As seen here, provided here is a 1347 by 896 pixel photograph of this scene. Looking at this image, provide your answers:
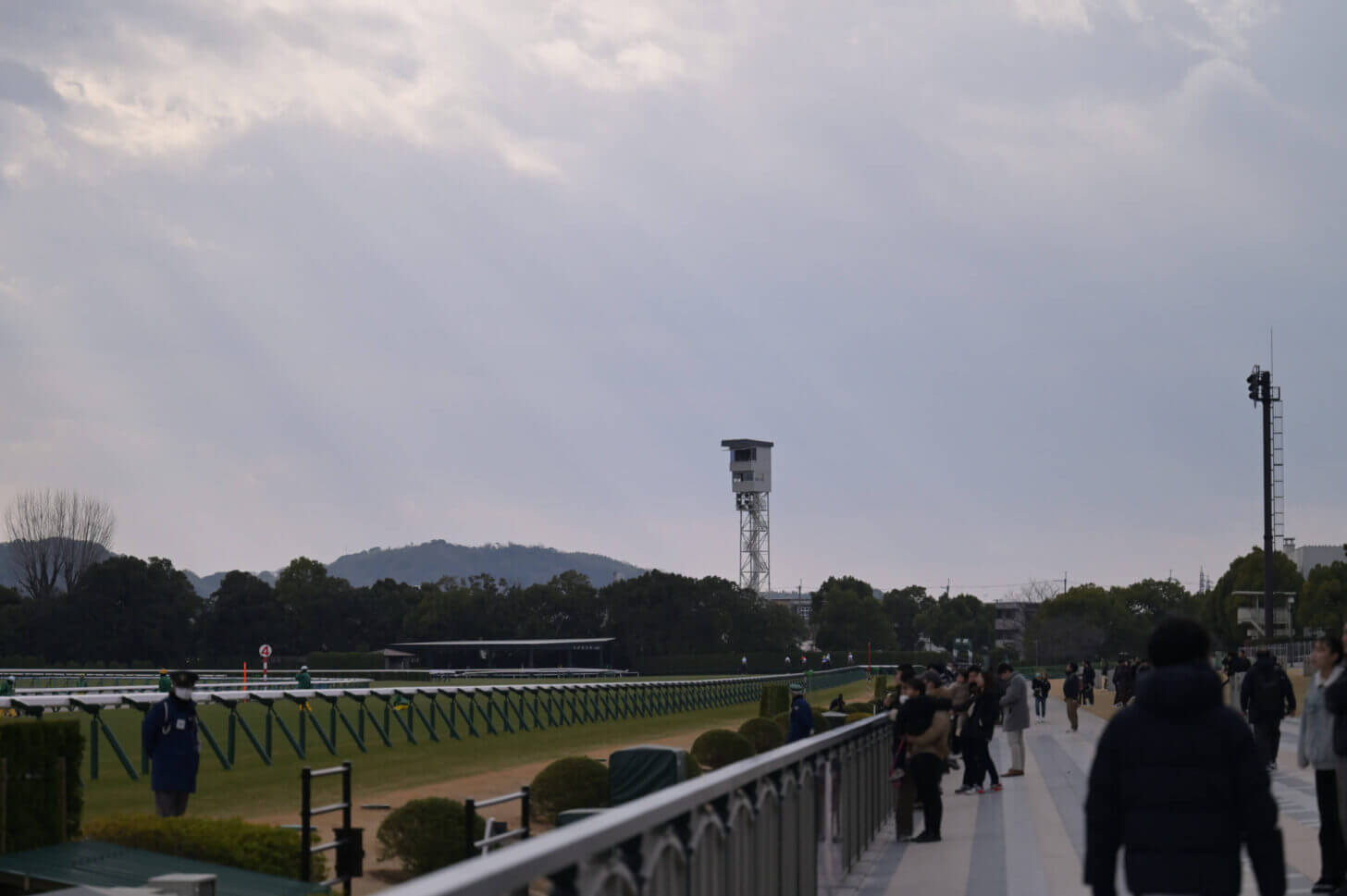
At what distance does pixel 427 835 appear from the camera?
12664 mm

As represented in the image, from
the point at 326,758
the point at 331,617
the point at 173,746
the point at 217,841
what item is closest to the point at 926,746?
the point at 217,841

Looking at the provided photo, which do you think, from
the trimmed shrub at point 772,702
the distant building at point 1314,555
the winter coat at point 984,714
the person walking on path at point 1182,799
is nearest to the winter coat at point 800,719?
the winter coat at point 984,714

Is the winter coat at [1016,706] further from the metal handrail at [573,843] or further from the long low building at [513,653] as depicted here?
the long low building at [513,653]

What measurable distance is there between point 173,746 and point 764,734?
12.5 m

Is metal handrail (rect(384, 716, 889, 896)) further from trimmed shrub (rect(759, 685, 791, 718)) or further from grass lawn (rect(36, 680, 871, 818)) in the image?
trimmed shrub (rect(759, 685, 791, 718))

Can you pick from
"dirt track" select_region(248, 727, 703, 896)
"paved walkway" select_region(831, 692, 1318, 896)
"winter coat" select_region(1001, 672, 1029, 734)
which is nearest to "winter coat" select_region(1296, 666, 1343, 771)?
"paved walkway" select_region(831, 692, 1318, 896)

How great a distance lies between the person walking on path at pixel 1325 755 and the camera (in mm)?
10367

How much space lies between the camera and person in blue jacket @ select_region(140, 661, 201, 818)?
14.0 m

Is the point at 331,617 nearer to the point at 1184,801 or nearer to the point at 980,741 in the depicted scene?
the point at 980,741

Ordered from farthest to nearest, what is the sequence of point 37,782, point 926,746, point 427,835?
point 926,746, point 427,835, point 37,782

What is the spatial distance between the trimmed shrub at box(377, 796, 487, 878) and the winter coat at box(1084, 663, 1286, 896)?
7.88 m

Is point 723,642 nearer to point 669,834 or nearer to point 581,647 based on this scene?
point 581,647

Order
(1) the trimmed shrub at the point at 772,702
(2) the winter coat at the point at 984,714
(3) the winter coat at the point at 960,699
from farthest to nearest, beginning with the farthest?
(1) the trimmed shrub at the point at 772,702 → (3) the winter coat at the point at 960,699 → (2) the winter coat at the point at 984,714

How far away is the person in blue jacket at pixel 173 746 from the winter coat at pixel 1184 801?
1016 cm
